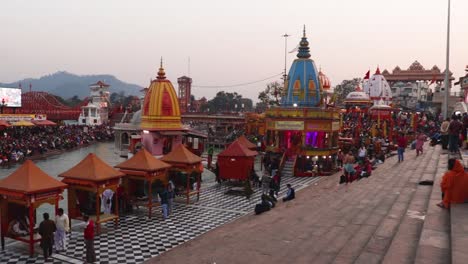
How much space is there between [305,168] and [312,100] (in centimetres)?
515

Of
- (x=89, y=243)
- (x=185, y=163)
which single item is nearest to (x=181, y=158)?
(x=185, y=163)

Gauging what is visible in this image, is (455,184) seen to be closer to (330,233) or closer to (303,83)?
(330,233)

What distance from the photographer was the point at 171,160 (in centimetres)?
1612

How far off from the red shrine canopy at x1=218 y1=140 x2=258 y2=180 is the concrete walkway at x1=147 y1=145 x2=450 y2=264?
6315 mm

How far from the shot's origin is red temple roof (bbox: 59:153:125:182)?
11750 millimetres

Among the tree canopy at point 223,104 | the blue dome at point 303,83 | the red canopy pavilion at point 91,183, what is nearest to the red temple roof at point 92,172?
the red canopy pavilion at point 91,183

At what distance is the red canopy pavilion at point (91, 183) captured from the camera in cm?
1173

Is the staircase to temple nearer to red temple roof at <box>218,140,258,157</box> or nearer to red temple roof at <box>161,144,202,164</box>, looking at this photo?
red temple roof at <box>161,144,202,164</box>

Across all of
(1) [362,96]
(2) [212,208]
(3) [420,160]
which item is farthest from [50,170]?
(1) [362,96]

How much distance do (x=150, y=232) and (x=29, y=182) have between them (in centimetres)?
360

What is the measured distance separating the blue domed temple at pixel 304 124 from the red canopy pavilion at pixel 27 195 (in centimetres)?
1392

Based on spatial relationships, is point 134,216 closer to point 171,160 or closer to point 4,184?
point 171,160

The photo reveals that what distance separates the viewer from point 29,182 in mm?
10148

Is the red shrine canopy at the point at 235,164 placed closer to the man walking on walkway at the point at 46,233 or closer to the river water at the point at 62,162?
the river water at the point at 62,162
